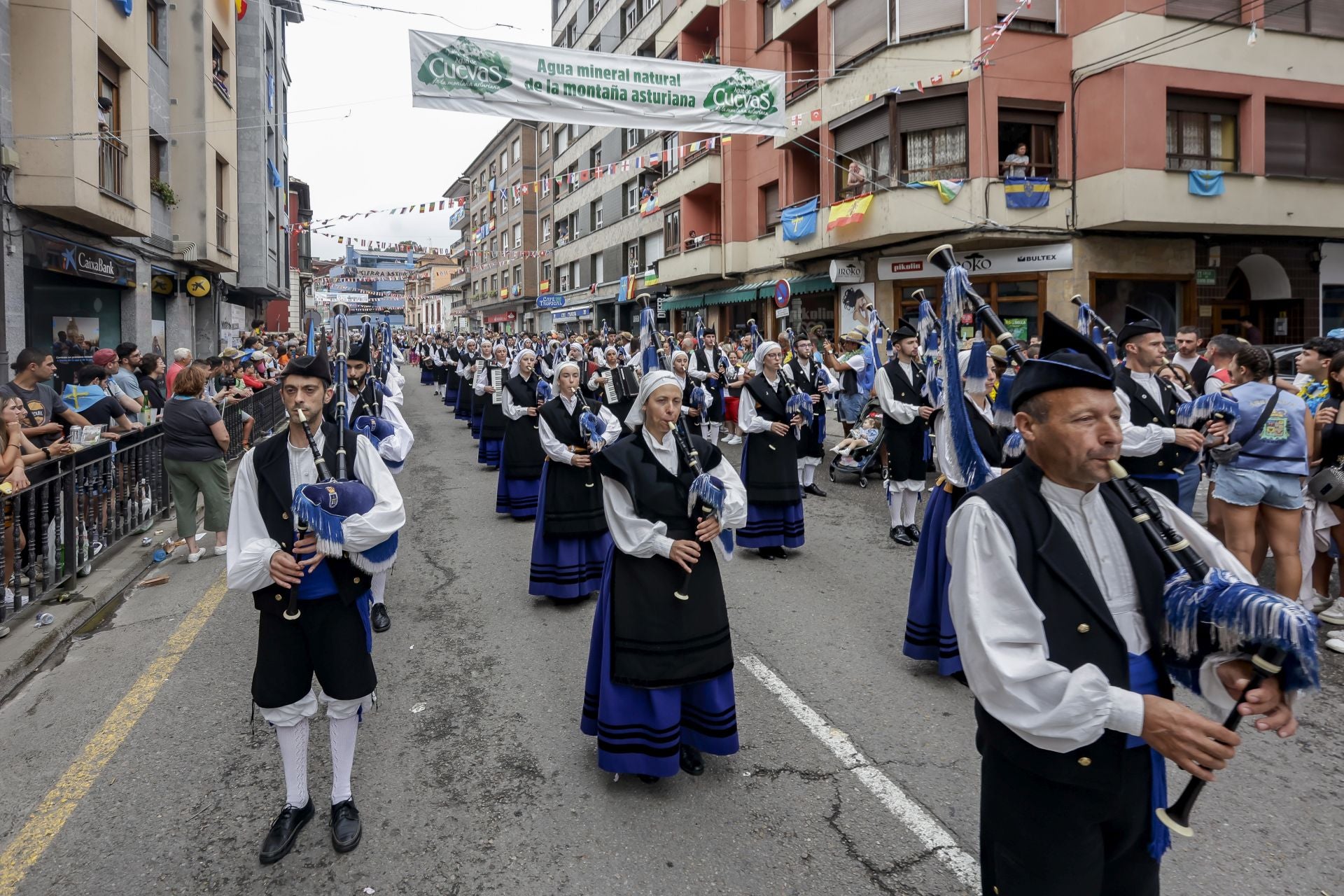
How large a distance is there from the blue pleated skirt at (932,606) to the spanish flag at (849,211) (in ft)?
49.5

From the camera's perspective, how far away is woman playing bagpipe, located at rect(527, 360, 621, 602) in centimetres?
642

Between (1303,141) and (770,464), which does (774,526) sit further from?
(1303,141)

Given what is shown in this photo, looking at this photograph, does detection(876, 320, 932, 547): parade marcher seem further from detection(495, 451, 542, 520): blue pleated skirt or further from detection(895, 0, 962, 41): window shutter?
detection(895, 0, 962, 41): window shutter

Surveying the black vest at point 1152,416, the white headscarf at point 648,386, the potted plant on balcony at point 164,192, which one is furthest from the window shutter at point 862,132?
the white headscarf at point 648,386

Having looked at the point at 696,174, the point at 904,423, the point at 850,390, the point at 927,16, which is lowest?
the point at 904,423

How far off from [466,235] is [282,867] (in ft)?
254

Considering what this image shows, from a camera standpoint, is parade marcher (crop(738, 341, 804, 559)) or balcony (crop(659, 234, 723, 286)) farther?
balcony (crop(659, 234, 723, 286))

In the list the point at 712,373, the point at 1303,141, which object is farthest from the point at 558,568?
the point at 1303,141

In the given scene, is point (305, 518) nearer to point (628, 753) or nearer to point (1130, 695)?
point (628, 753)

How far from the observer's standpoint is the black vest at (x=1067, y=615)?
1902 mm

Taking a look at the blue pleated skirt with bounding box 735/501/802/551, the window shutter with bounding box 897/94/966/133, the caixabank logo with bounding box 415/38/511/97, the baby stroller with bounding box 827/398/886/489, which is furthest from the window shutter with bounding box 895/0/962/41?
the blue pleated skirt with bounding box 735/501/802/551

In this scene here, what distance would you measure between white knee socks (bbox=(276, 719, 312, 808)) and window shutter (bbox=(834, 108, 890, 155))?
18442 millimetres

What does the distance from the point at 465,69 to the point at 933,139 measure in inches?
469

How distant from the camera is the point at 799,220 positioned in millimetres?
21766
